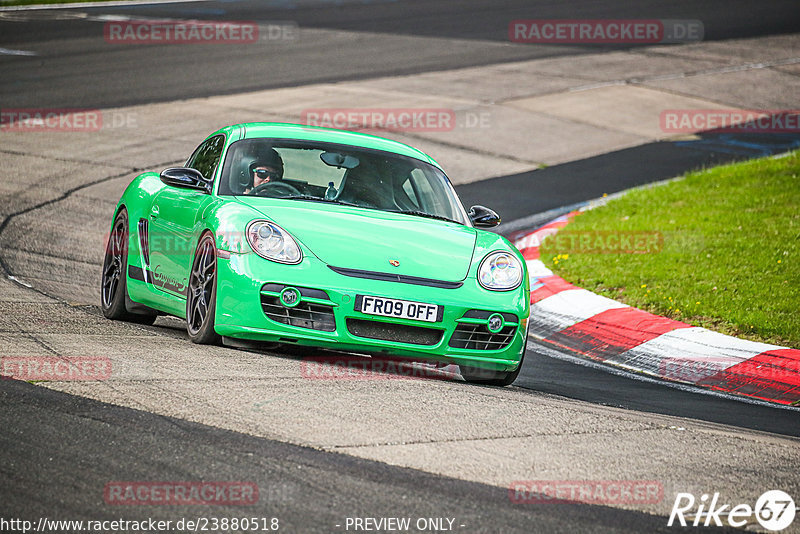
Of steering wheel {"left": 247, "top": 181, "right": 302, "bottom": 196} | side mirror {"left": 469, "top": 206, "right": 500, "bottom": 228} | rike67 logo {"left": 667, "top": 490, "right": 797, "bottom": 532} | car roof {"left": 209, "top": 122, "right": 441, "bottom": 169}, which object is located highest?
car roof {"left": 209, "top": 122, "right": 441, "bottom": 169}

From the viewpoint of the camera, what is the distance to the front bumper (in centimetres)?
621

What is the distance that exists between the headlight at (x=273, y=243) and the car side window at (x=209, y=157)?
1142 mm

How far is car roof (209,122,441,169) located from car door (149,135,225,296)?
0.18 meters

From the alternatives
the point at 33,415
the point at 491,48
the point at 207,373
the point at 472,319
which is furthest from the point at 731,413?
the point at 491,48

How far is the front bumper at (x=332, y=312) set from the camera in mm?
6207

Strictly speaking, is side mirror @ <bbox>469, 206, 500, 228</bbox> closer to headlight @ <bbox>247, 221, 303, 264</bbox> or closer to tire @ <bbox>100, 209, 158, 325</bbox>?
headlight @ <bbox>247, 221, 303, 264</bbox>

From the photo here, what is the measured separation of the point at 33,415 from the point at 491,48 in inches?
877
